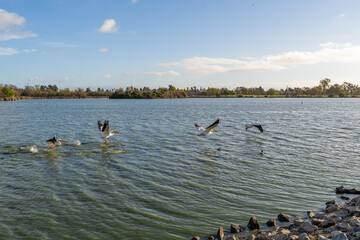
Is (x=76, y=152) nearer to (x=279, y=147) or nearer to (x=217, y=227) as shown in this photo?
(x=217, y=227)

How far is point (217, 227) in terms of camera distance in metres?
9.10

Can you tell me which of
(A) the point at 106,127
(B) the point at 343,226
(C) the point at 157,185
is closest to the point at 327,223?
(B) the point at 343,226

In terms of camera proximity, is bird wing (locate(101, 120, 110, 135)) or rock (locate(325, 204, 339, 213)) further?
bird wing (locate(101, 120, 110, 135))

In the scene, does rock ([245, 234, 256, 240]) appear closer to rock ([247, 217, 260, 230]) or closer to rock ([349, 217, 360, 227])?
rock ([247, 217, 260, 230])

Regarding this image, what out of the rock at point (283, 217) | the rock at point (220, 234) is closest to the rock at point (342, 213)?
the rock at point (283, 217)

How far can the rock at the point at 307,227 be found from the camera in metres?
8.23

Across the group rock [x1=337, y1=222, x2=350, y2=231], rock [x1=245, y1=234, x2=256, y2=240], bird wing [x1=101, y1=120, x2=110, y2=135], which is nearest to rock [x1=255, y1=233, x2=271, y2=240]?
rock [x1=245, y1=234, x2=256, y2=240]

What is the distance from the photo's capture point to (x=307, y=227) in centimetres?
834

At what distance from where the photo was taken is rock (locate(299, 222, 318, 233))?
27.0ft

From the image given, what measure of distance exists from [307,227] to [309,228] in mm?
66

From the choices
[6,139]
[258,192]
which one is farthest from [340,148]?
[6,139]

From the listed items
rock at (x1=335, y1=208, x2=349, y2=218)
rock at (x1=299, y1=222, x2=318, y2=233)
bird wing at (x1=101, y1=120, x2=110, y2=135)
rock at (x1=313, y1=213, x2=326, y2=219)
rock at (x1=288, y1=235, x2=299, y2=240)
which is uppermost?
bird wing at (x1=101, y1=120, x2=110, y2=135)

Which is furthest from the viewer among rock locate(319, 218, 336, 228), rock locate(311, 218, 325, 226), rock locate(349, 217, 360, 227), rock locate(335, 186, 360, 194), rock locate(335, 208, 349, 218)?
rock locate(335, 186, 360, 194)

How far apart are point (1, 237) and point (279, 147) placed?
19971 millimetres
